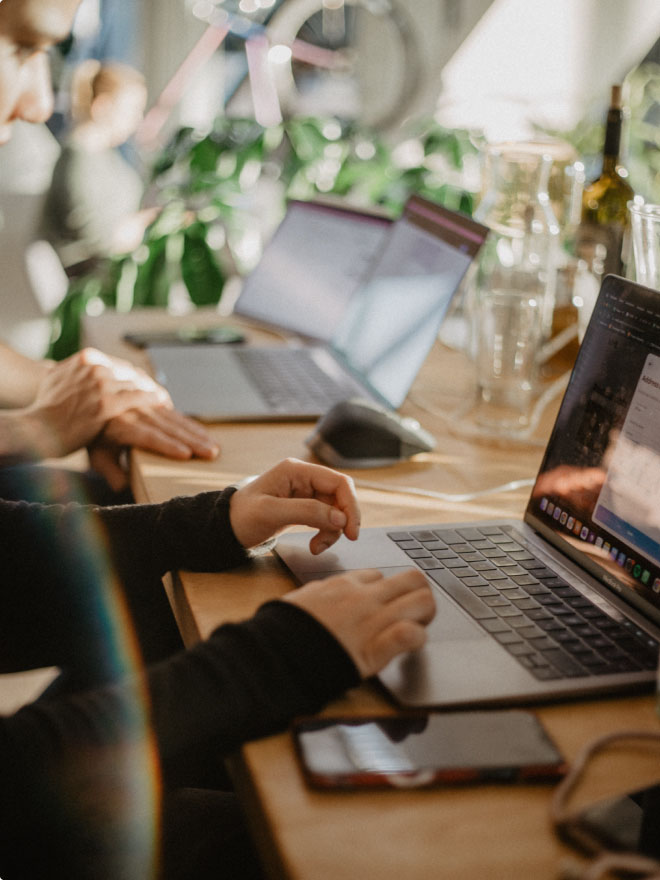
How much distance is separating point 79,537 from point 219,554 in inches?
6.1

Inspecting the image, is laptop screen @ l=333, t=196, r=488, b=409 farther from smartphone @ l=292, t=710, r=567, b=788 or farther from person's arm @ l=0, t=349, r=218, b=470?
smartphone @ l=292, t=710, r=567, b=788

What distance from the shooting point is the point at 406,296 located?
1441mm

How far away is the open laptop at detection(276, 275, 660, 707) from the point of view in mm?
692

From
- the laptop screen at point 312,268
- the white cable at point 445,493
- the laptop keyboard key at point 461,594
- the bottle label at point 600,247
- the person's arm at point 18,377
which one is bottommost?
the person's arm at point 18,377

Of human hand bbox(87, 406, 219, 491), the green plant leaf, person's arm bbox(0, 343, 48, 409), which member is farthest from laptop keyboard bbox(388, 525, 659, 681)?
the green plant leaf

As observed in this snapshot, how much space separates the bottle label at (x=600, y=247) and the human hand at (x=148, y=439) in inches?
27.5

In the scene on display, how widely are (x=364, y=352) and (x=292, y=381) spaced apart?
4.9 inches

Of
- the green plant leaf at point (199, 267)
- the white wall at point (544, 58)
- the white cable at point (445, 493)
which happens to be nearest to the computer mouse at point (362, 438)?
the white cable at point (445, 493)

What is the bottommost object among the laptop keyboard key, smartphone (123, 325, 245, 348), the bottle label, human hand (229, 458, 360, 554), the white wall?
the laptop keyboard key

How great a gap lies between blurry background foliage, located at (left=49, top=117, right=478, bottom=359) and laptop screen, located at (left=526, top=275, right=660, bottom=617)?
3.55 feet

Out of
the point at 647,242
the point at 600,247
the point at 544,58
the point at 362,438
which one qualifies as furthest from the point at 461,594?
the point at 544,58

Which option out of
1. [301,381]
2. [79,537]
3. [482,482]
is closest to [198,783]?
[79,537]

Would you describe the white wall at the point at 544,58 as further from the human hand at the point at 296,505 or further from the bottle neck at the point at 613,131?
the human hand at the point at 296,505

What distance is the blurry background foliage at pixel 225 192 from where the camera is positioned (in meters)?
2.24
